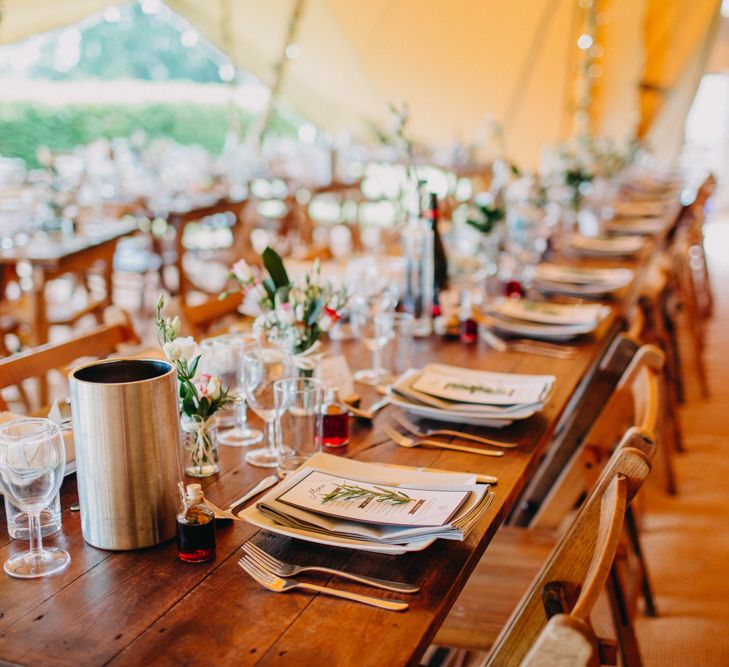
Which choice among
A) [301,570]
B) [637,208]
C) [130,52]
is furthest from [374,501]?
[130,52]

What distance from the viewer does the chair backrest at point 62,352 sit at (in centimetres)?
189

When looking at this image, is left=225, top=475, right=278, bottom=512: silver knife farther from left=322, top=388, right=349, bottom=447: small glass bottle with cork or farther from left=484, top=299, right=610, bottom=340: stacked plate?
left=484, top=299, right=610, bottom=340: stacked plate

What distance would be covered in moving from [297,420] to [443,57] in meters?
8.34

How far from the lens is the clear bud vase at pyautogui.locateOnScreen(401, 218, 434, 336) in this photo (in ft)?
8.57

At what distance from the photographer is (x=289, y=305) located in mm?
1815

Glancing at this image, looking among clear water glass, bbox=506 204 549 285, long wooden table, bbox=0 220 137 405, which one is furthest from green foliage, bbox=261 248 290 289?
long wooden table, bbox=0 220 137 405

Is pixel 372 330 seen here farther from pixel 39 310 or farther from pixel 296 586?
pixel 39 310

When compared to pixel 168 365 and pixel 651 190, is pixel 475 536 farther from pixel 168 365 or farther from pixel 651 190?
pixel 651 190

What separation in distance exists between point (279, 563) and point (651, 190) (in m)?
6.46

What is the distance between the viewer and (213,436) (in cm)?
148

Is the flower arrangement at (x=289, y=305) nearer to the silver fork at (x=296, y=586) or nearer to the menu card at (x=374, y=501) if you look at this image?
the menu card at (x=374, y=501)

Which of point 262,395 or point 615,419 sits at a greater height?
point 262,395

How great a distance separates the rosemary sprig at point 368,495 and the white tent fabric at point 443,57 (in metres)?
6.97

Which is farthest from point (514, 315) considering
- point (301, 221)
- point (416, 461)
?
point (301, 221)
